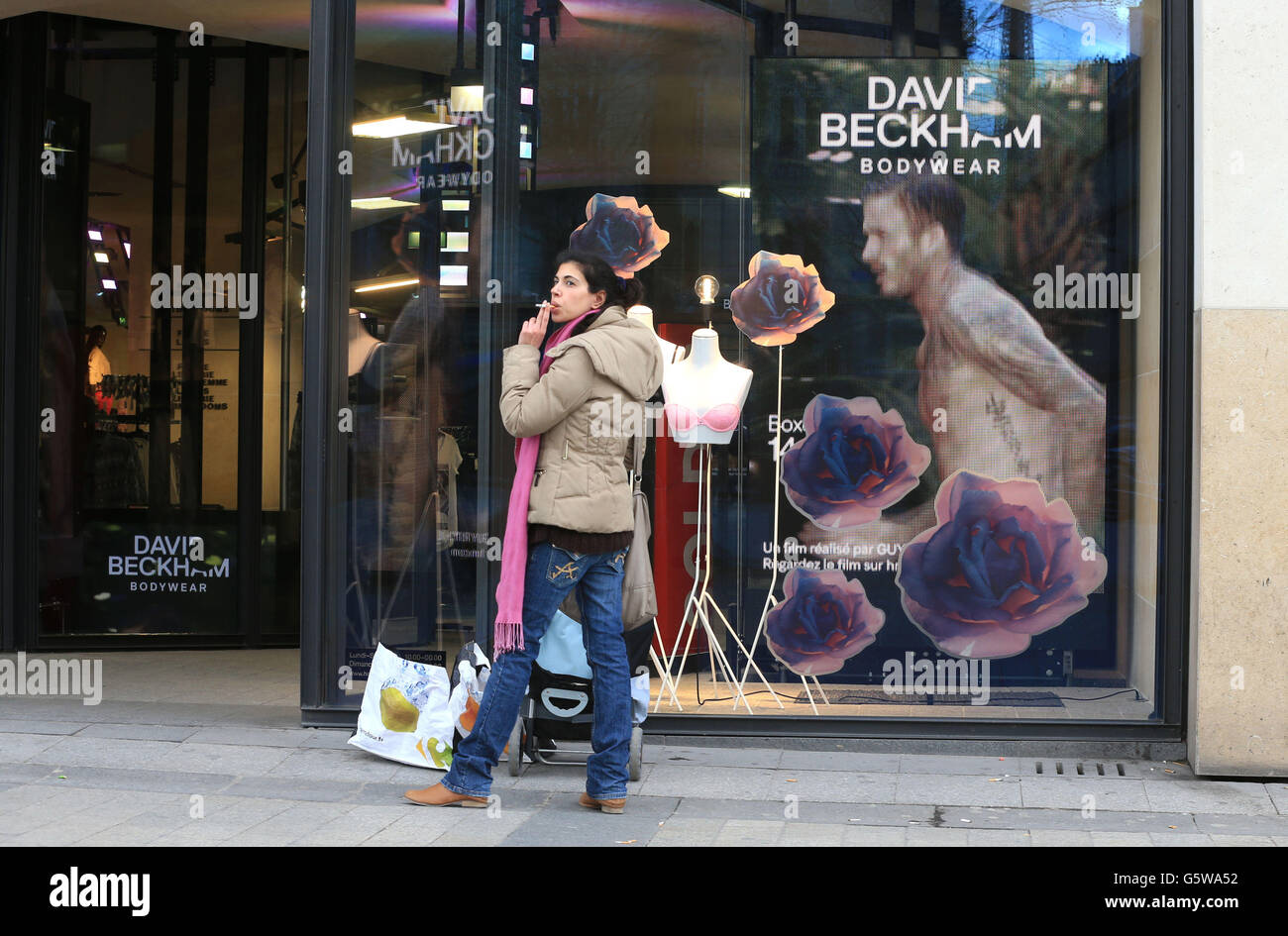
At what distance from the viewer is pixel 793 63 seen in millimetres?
5988

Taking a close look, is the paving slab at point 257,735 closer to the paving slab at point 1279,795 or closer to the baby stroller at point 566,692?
the baby stroller at point 566,692

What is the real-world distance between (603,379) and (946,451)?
1.93 meters

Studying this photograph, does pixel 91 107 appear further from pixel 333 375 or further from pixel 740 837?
pixel 740 837

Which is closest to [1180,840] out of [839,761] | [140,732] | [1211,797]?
[1211,797]

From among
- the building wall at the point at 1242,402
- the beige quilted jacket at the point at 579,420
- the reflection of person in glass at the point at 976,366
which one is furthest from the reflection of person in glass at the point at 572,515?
the building wall at the point at 1242,402

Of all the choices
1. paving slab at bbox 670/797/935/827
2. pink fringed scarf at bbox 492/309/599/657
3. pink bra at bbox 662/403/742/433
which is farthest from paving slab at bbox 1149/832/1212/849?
pink bra at bbox 662/403/742/433

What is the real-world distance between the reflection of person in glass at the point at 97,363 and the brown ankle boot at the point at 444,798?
4.36 metres

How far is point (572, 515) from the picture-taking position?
14.9 feet

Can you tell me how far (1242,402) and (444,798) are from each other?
11.0ft

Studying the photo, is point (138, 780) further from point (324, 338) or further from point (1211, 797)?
point (1211, 797)

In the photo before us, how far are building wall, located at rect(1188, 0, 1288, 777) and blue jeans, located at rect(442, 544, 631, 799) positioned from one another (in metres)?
2.33

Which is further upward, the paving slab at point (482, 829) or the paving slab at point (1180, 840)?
the paving slab at point (482, 829)

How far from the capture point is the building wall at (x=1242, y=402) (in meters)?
5.30

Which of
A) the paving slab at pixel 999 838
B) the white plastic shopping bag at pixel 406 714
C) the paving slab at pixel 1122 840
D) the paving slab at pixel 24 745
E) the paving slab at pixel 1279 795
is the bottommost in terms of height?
the paving slab at pixel 1279 795
